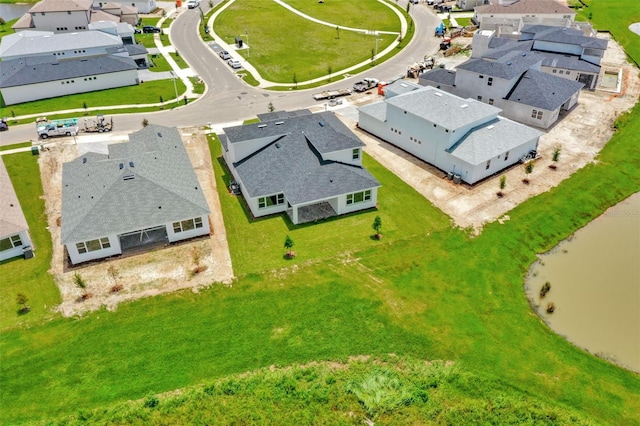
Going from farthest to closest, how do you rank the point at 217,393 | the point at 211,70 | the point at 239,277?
1. the point at 211,70
2. the point at 239,277
3. the point at 217,393

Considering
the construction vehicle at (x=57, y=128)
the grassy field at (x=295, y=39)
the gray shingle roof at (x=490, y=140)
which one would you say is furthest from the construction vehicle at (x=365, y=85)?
the construction vehicle at (x=57, y=128)

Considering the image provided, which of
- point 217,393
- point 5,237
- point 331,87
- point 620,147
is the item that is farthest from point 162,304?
point 620,147

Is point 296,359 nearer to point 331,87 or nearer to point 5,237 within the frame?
point 5,237

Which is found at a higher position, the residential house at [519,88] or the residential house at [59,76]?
the residential house at [59,76]

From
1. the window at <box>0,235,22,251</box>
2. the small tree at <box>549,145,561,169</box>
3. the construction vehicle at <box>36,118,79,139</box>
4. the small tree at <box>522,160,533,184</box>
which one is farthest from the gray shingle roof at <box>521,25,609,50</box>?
the window at <box>0,235,22,251</box>

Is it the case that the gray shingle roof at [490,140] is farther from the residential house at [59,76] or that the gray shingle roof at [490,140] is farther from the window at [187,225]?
the residential house at [59,76]

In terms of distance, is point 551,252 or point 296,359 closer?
point 296,359
